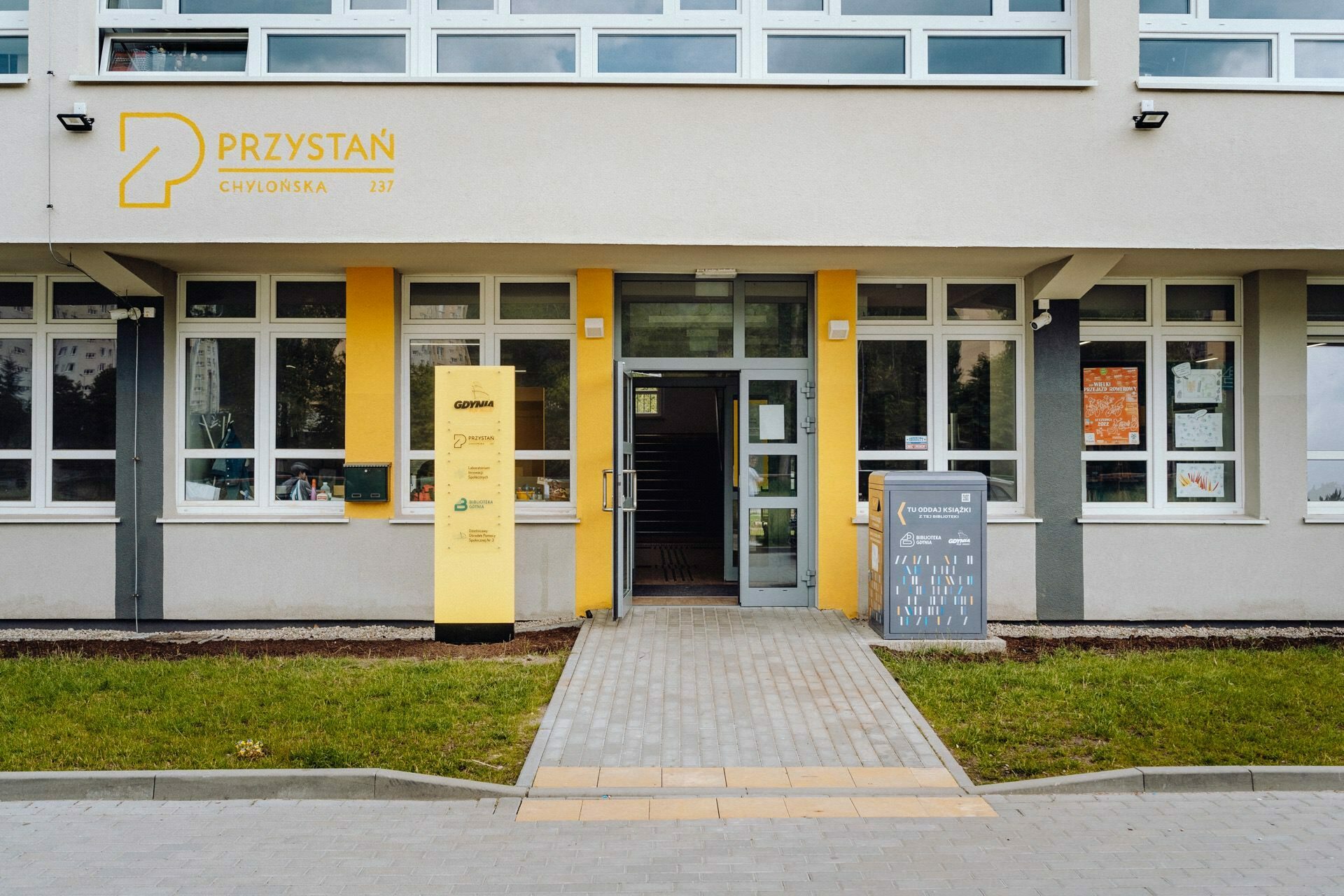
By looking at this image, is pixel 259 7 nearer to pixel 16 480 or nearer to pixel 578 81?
pixel 578 81

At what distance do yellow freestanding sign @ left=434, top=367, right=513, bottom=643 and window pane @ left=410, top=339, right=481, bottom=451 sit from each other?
4.69 feet

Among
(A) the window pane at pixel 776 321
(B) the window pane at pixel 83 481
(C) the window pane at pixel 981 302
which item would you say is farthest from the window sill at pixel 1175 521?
(B) the window pane at pixel 83 481

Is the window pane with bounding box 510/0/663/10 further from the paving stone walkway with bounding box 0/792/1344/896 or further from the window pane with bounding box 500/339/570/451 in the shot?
the paving stone walkway with bounding box 0/792/1344/896

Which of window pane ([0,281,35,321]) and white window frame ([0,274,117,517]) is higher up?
window pane ([0,281,35,321])

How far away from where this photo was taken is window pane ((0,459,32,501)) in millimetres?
9289

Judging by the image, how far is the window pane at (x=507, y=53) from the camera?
28.1 ft

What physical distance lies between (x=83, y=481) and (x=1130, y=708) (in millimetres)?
9872

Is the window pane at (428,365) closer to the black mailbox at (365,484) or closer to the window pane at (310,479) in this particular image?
the black mailbox at (365,484)

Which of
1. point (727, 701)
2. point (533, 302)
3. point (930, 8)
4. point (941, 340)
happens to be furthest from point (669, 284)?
point (727, 701)

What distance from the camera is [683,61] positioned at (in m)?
8.57

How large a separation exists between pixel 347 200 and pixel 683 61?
3419 millimetres

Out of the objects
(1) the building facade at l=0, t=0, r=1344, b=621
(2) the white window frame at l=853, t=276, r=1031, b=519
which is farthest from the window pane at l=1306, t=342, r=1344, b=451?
(2) the white window frame at l=853, t=276, r=1031, b=519

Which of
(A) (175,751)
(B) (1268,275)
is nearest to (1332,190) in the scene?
(B) (1268,275)

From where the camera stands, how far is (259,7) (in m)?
8.60
